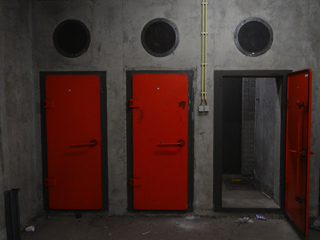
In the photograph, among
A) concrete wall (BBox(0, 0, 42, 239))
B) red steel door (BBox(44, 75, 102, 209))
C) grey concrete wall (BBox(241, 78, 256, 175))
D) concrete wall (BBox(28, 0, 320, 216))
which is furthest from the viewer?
grey concrete wall (BBox(241, 78, 256, 175))

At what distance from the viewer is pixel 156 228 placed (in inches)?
145

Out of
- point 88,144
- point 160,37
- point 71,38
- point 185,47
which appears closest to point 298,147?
point 185,47

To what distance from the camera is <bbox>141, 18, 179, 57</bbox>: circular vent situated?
387cm

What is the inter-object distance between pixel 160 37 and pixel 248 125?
3.04m

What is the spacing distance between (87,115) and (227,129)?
10.6 feet

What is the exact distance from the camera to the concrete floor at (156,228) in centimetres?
347

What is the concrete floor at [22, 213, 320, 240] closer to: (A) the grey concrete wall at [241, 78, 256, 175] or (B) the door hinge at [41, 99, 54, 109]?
(B) the door hinge at [41, 99, 54, 109]

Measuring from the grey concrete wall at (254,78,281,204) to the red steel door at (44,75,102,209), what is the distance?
2.60 meters

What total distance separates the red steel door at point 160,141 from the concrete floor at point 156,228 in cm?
26

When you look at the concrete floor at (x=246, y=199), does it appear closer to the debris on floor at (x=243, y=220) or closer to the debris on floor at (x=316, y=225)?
the debris on floor at (x=243, y=220)

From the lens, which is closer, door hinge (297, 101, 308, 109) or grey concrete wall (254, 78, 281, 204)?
door hinge (297, 101, 308, 109)

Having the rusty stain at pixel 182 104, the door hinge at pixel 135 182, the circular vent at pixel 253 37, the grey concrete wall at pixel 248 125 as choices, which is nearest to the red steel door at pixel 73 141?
the door hinge at pixel 135 182

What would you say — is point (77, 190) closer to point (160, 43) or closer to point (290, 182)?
point (160, 43)

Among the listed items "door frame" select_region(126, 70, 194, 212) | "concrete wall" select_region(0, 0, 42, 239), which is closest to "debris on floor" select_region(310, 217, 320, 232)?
"door frame" select_region(126, 70, 194, 212)
